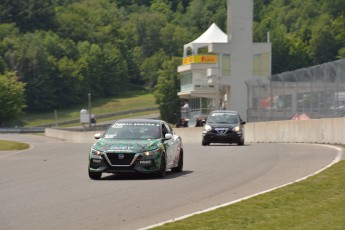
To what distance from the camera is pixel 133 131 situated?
22328 mm

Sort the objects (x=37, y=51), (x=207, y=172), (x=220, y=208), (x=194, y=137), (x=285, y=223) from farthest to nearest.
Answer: (x=37, y=51) → (x=194, y=137) → (x=207, y=172) → (x=220, y=208) → (x=285, y=223)

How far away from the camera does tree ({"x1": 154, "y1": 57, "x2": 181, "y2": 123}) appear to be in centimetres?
15125

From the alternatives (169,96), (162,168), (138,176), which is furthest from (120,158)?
(169,96)

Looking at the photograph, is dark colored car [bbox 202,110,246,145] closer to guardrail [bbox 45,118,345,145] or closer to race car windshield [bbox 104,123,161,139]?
guardrail [bbox 45,118,345,145]

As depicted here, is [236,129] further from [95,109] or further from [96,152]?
[95,109]

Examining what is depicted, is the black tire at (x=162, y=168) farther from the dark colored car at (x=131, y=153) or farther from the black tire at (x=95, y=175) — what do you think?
the black tire at (x=95, y=175)

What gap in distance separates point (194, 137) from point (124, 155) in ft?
120

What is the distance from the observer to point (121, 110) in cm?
17112

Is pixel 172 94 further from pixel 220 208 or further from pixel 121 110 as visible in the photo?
pixel 220 208

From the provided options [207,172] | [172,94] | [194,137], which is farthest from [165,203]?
[172,94]

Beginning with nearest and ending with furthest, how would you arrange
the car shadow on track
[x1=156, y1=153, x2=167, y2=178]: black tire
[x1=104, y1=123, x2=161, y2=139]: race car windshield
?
[x1=156, y1=153, x2=167, y2=178]: black tire < the car shadow on track < [x1=104, y1=123, x2=161, y2=139]: race car windshield

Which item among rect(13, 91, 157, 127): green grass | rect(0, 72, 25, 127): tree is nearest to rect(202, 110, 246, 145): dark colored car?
rect(0, 72, 25, 127): tree

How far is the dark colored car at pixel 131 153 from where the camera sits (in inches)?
827

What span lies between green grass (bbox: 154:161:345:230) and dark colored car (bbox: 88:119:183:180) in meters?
5.10
